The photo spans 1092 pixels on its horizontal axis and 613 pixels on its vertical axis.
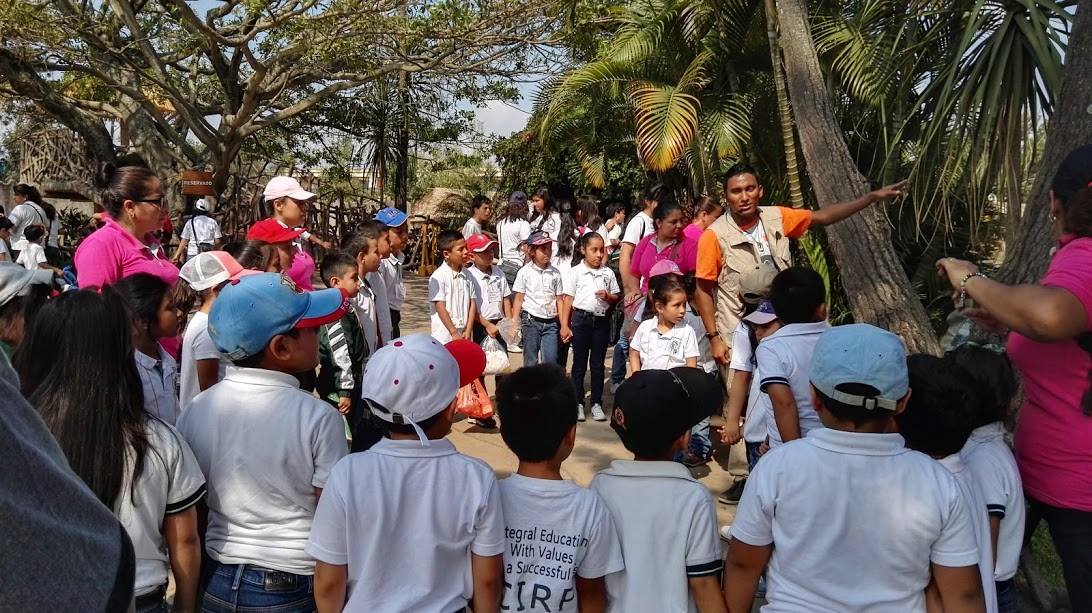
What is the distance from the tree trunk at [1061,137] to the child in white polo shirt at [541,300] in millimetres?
3696

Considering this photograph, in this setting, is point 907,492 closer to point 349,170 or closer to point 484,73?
point 484,73

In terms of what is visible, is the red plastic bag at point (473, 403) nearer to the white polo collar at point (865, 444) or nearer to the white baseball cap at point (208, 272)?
the white baseball cap at point (208, 272)

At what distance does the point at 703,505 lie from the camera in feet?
7.23

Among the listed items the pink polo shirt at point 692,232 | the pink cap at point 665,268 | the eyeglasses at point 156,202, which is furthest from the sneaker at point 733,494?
the eyeglasses at point 156,202

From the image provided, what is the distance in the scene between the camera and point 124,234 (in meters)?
3.74

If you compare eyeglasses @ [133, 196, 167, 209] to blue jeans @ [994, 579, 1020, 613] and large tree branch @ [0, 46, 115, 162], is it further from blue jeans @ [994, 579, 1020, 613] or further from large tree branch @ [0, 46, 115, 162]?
large tree branch @ [0, 46, 115, 162]

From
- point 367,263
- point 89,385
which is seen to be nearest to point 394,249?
point 367,263

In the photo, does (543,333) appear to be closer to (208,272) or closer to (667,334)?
(667,334)

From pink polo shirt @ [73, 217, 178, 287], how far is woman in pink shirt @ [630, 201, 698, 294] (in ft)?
10.6

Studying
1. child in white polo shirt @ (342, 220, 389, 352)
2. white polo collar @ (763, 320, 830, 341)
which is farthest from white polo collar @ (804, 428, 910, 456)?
child in white polo shirt @ (342, 220, 389, 352)

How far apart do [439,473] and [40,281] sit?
162 cm

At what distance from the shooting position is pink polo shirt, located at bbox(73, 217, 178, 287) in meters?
3.62

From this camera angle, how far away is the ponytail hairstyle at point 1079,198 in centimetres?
233

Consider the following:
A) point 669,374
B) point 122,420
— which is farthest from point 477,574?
point 122,420
